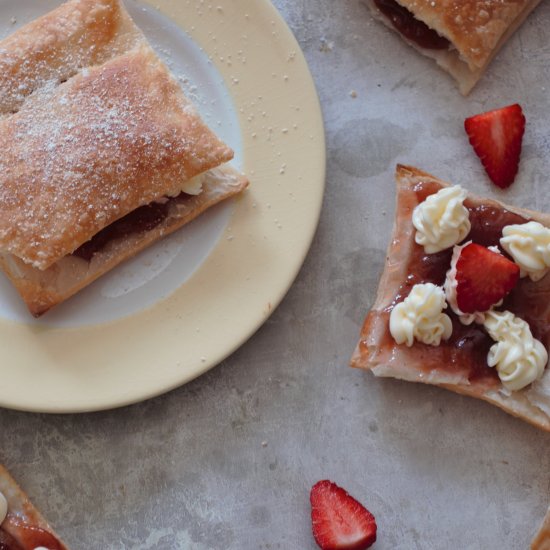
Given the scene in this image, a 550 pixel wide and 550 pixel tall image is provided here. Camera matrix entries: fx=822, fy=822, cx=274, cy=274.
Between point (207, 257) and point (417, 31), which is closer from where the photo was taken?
point (207, 257)

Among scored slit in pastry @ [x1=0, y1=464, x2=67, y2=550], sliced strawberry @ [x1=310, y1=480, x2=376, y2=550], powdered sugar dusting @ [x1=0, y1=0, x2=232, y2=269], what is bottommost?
sliced strawberry @ [x1=310, y1=480, x2=376, y2=550]

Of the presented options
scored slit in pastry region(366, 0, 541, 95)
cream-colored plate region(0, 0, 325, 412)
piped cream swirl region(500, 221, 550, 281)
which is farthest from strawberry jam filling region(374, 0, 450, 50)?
piped cream swirl region(500, 221, 550, 281)

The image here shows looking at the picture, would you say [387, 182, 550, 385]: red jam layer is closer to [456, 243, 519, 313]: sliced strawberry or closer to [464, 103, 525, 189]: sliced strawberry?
[456, 243, 519, 313]: sliced strawberry

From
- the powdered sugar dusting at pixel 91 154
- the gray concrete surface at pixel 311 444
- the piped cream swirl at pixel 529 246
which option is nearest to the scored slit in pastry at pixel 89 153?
the powdered sugar dusting at pixel 91 154

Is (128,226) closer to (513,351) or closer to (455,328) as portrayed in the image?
(455,328)

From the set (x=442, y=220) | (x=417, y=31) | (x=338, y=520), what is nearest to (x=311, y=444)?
(x=338, y=520)

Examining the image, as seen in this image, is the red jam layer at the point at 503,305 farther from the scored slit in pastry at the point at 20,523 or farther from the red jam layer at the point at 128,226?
the scored slit in pastry at the point at 20,523

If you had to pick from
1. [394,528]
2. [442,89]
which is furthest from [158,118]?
[394,528]
